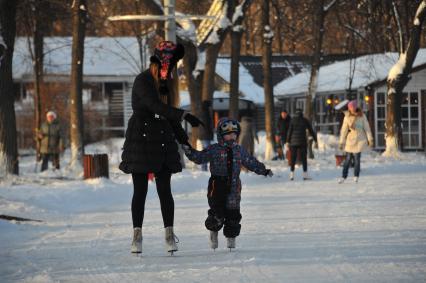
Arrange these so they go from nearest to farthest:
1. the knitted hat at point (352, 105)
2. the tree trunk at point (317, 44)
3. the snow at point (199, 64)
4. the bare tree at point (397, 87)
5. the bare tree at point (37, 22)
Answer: the knitted hat at point (352, 105)
the bare tree at point (37, 22)
the snow at point (199, 64)
the bare tree at point (397, 87)
the tree trunk at point (317, 44)

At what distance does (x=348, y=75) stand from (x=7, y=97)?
28.7 m

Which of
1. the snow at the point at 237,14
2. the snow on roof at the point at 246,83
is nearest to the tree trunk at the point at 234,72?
the snow at the point at 237,14

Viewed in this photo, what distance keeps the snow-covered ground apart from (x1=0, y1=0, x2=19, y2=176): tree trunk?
0.96 metres

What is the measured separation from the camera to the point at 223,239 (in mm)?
9625

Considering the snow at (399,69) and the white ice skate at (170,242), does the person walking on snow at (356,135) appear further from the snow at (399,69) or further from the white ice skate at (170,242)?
the snow at (399,69)

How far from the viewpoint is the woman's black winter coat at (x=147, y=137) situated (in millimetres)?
8172

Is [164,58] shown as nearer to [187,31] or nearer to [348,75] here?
[187,31]

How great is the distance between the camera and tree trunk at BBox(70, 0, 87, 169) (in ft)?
76.2

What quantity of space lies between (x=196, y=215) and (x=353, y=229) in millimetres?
3278

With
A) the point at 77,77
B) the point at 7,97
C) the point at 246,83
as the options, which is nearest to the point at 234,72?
the point at 77,77

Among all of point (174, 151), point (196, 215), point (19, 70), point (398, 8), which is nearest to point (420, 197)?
point (196, 215)

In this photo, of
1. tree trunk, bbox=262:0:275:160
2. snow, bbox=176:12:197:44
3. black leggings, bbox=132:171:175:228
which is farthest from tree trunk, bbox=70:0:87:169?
black leggings, bbox=132:171:175:228

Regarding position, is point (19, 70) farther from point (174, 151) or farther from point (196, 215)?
point (174, 151)

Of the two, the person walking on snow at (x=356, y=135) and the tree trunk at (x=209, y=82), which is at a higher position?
the tree trunk at (x=209, y=82)
